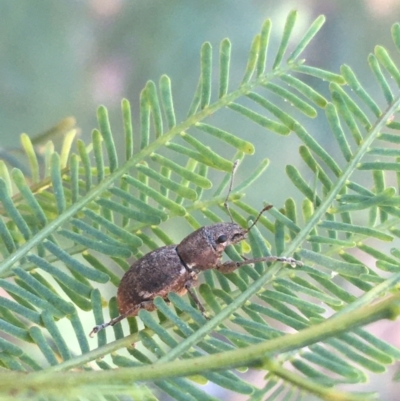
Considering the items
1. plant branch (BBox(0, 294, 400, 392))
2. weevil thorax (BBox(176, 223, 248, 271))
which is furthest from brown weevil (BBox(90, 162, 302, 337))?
plant branch (BBox(0, 294, 400, 392))

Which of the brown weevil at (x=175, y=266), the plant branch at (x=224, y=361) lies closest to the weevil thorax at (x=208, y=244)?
the brown weevil at (x=175, y=266)

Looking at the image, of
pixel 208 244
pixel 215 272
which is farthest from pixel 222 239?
pixel 215 272

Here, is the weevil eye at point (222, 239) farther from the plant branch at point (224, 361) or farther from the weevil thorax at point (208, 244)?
the plant branch at point (224, 361)

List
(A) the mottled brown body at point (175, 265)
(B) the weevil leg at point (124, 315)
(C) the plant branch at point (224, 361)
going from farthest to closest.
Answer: (A) the mottled brown body at point (175, 265)
(B) the weevil leg at point (124, 315)
(C) the plant branch at point (224, 361)

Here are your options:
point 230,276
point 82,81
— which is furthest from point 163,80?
point 82,81

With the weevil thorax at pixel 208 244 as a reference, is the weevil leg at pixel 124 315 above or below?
below

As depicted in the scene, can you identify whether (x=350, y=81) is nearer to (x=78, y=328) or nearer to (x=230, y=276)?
(x=230, y=276)

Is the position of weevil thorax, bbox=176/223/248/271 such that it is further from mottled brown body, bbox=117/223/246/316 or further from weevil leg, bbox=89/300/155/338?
weevil leg, bbox=89/300/155/338

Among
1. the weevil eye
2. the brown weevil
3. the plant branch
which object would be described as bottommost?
the plant branch

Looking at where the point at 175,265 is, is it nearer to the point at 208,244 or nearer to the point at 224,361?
the point at 208,244
